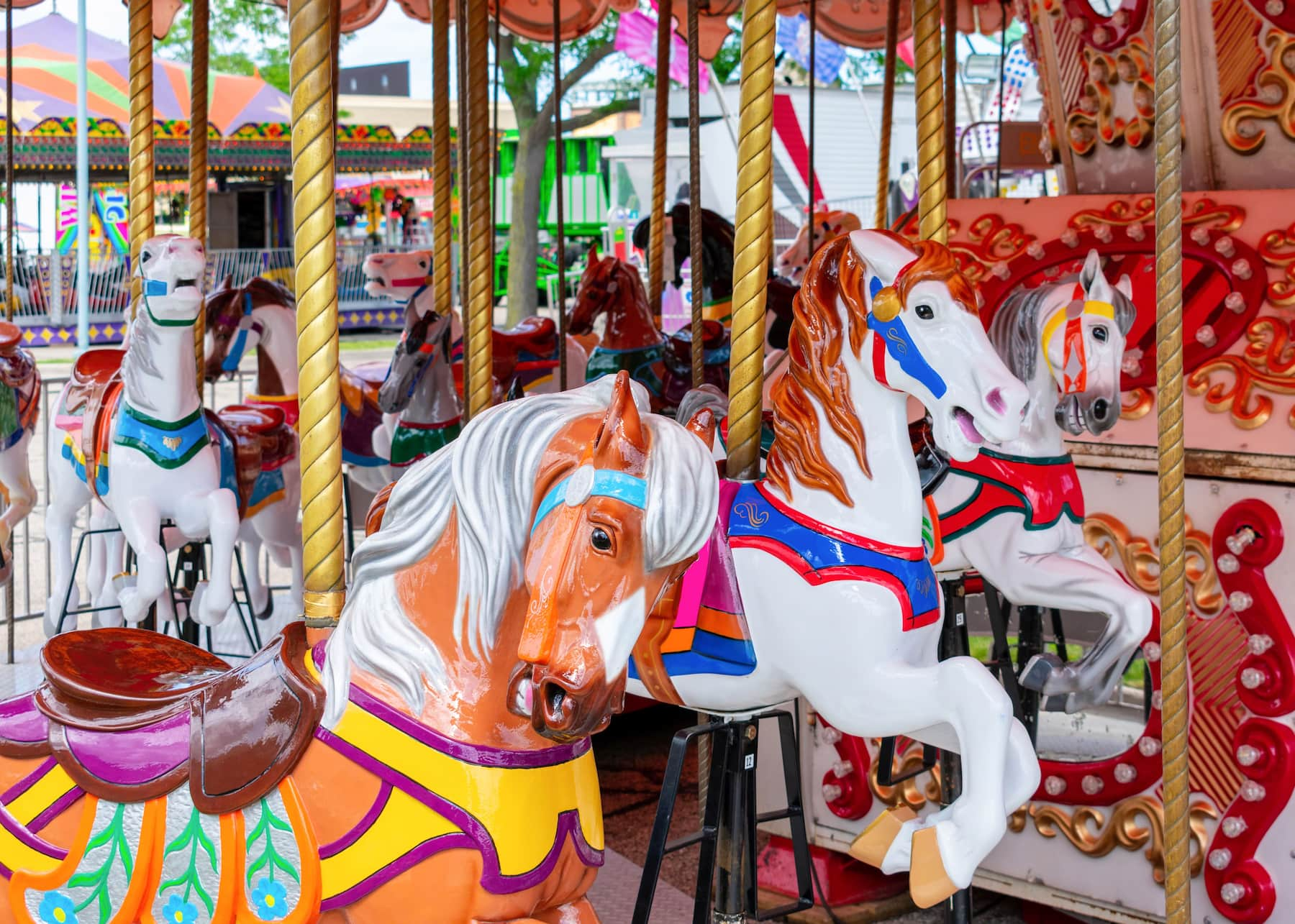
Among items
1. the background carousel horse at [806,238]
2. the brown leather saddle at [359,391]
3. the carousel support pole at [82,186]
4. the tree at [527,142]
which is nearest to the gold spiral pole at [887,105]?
the background carousel horse at [806,238]

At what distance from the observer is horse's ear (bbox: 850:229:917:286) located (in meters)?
2.07

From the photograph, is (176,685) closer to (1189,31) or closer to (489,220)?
(489,220)

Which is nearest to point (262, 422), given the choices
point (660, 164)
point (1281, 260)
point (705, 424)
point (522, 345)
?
point (660, 164)

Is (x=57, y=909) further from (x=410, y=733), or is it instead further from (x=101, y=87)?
(x=101, y=87)

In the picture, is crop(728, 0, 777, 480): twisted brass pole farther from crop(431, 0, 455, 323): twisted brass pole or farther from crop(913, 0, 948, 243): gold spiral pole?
crop(431, 0, 455, 323): twisted brass pole

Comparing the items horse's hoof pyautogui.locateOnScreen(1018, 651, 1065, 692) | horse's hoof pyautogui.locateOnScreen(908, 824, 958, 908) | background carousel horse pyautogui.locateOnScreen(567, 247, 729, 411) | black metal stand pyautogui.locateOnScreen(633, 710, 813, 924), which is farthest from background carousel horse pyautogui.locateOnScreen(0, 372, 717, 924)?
background carousel horse pyautogui.locateOnScreen(567, 247, 729, 411)

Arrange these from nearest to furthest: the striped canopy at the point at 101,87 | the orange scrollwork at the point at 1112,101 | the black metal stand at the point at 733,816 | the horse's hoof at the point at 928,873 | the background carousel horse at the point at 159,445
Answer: the horse's hoof at the point at 928,873 → the black metal stand at the point at 733,816 → the background carousel horse at the point at 159,445 → the orange scrollwork at the point at 1112,101 → the striped canopy at the point at 101,87

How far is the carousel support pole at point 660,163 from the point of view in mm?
4488

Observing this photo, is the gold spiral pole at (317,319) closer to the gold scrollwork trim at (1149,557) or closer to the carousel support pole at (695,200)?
the carousel support pole at (695,200)

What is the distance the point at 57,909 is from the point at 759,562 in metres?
1.07

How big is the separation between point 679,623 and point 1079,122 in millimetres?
2116

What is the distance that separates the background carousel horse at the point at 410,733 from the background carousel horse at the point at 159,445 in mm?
1714

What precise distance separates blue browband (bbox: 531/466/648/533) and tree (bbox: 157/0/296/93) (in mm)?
15256

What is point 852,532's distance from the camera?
2080 mm
